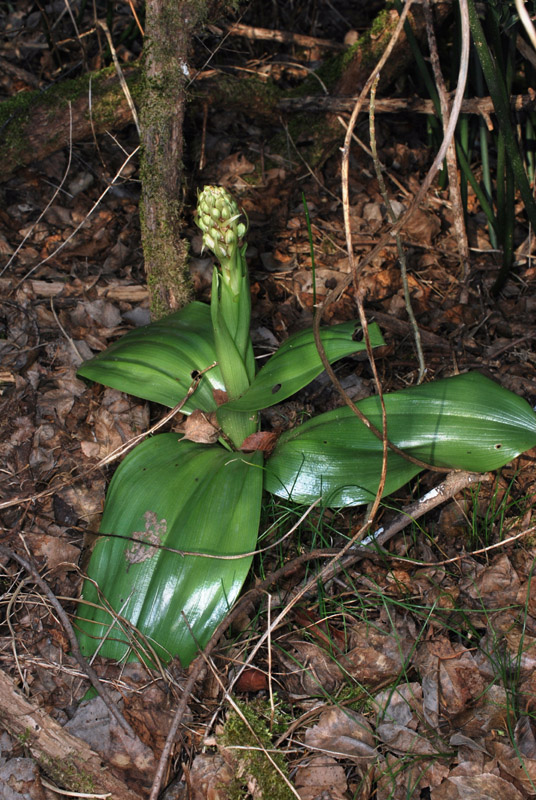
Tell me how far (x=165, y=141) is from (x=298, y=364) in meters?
1.13

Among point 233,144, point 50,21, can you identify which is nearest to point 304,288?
point 233,144

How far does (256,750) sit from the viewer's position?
158cm

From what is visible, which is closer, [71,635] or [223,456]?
[71,635]

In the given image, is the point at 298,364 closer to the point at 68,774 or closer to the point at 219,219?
the point at 219,219

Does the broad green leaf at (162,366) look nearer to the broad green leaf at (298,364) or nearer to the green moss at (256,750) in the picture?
the broad green leaf at (298,364)

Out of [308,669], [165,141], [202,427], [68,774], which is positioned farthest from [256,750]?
[165,141]

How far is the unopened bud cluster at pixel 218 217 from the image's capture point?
1.92 meters

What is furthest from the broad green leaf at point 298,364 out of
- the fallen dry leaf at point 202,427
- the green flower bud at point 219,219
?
the green flower bud at point 219,219

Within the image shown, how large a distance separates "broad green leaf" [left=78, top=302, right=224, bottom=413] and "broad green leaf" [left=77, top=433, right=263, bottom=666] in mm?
284

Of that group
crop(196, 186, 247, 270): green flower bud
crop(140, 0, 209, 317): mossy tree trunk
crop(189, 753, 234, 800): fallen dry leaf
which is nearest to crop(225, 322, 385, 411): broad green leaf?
crop(196, 186, 247, 270): green flower bud

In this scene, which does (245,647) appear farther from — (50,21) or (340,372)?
(50,21)

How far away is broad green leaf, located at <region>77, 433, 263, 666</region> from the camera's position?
176 centimetres

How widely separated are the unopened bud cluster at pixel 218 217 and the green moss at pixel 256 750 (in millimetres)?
1355

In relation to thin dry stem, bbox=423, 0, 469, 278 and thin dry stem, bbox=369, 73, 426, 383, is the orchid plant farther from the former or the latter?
thin dry stem, bbox=423, 0, 469, 278
